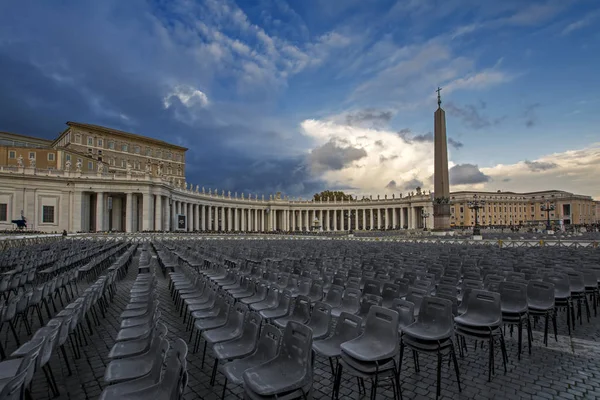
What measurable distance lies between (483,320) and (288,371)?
3.73 m

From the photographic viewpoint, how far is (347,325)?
16.9ft

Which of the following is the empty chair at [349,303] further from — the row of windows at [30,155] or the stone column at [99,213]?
the row of windows at [30,155]

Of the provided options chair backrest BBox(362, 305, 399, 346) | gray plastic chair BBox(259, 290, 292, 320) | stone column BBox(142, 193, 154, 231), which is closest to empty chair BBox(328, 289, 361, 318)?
gray plastic chair BBox(259, 290, 292, 320)

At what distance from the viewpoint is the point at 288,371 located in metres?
4.05

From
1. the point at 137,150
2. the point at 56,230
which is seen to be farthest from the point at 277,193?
the point at 56,230

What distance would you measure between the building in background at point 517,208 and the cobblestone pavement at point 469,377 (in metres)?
136

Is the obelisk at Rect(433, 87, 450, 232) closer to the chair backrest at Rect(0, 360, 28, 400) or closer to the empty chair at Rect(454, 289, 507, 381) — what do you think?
the empty chair at Rect(454, 289, 507, 381)

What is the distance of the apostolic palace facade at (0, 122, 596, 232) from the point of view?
1967 inches

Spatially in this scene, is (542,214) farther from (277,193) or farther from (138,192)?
(138,192)

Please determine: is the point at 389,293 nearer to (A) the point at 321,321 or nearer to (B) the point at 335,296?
(B) the point at 335,296

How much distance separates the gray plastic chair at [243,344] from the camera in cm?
471

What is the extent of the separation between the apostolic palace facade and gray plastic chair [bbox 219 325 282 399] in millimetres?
45135

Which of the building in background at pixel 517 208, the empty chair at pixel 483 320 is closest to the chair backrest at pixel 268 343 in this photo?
the empty chair at pixel 483 320

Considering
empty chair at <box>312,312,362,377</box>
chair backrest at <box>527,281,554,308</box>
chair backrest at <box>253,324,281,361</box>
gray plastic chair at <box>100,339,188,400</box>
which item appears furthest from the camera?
chair backrest at <box>527,281,554,308</box>
